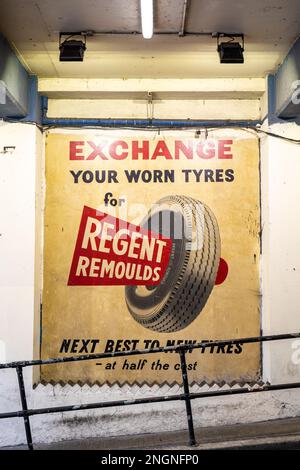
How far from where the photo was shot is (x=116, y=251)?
224 inches

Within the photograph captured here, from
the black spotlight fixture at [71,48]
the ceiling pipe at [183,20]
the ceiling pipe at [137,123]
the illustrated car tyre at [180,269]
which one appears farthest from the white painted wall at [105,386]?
the ceiling pipe at [183,20]

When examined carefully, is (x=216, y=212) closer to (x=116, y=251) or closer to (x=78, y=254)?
(x=116, y=251)

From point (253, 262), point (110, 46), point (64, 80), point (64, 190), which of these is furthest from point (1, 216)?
point (253, 262)

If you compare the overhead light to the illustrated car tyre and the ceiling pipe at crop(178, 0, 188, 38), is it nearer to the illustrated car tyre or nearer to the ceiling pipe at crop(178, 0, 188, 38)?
the ceiling pipe at crop(178, 0, 188, 38)

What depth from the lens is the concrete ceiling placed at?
4.07m

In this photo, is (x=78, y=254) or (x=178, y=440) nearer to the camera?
(x=178, y=440)

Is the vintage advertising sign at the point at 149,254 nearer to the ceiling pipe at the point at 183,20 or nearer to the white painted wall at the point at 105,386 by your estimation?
the white painted wall at the point at 105,386

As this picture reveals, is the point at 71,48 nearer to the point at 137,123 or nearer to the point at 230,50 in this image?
the point at 137,123

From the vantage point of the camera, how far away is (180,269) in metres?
5.68

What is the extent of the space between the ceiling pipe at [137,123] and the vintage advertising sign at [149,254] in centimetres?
12

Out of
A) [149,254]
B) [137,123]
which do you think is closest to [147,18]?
[137,123]

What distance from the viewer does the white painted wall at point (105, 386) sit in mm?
5230

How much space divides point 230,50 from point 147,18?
3.17ft

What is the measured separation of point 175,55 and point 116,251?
2.28 m
